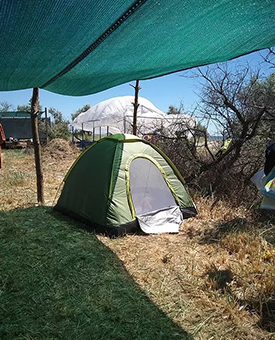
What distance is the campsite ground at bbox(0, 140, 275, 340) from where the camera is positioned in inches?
78.6

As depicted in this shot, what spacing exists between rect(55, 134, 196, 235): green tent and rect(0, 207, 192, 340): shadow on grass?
16.9 inches

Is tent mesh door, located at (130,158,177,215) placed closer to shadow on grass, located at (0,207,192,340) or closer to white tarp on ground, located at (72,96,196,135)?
shadow on grass, located at (0,207,192,340)

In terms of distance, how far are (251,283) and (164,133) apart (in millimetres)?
4476

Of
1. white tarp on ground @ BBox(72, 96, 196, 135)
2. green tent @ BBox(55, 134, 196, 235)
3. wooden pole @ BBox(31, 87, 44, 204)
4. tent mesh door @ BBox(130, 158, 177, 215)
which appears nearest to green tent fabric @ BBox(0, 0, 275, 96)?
green tent @ BBox(55, 134, 196, 235)

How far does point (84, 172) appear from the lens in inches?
164

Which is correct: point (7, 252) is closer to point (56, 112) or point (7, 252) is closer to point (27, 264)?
point (27, 264)

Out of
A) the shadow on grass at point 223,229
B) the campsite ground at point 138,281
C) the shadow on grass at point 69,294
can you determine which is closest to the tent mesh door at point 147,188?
the campsite ground at point 138,281

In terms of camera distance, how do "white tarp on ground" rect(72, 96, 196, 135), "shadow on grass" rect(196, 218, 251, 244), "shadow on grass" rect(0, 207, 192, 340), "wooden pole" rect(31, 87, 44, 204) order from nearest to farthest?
"shadow on grass" rect(0, 207, 192, 340) < "shadow on grass" rect(196, 218, 251, 244) < "wooden pole" rect(31, 87, 44, 204) < "white tarp on ground" rect(72, 96, 196, 135)

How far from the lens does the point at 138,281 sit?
8.59ft

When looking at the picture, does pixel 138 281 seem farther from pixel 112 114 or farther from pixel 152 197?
pixel 112 114

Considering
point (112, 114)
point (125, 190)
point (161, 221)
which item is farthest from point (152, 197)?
point (112, 114)

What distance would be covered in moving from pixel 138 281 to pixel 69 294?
2.09 ft

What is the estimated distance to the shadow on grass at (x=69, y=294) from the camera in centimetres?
195

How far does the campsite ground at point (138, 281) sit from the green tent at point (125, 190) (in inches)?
7.8
